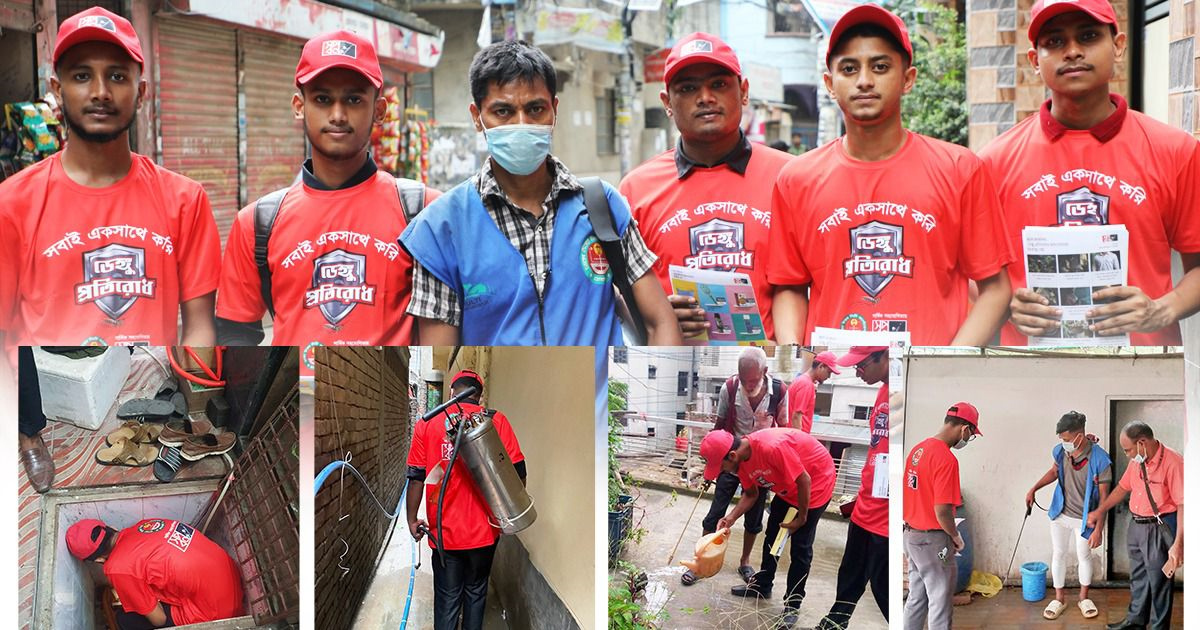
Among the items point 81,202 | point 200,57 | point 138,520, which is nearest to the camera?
point 138,520

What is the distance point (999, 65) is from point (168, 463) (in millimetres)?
4696

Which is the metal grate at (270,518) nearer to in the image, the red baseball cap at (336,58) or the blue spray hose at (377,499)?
the blue spray hose at (377,499)

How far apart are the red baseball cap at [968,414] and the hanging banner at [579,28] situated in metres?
13.0

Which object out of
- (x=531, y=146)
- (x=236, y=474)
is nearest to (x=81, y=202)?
(x=236, y=474)

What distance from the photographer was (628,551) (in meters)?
3.28

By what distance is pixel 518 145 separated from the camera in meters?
3.24

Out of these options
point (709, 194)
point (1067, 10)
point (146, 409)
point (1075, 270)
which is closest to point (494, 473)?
point (146, 409)

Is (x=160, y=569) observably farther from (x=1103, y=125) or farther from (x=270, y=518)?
(x=1103, y=125)

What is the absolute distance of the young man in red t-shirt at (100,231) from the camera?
332cm

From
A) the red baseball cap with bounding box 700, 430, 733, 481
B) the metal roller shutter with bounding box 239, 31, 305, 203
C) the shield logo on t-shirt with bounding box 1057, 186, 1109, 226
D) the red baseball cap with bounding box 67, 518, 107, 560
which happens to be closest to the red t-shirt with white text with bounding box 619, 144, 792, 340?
the red baseball cap with bounding box 700, 430, 733, 481

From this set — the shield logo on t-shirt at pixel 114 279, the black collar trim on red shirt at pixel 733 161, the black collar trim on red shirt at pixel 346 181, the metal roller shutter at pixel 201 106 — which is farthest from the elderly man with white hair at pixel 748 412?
the metal roller shutter at pixel 201 106

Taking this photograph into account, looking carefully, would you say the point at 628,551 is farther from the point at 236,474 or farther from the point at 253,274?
the point at 253,274

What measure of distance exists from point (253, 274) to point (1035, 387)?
7.12 ft

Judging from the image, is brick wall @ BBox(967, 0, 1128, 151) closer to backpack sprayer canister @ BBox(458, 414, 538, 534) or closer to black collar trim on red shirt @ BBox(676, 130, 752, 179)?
black collar trim on red shirt @ BBox(676, 130, 752, 179)
